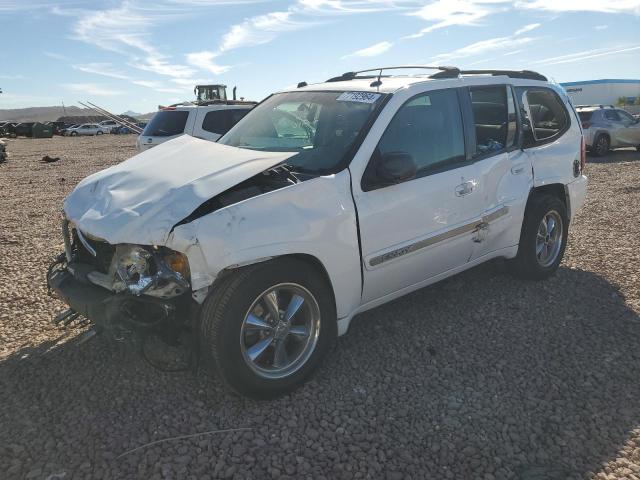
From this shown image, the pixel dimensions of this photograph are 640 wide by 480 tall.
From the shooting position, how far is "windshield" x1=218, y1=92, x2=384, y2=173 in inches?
143

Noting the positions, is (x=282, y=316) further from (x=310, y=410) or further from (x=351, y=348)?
(x=351, y=348)

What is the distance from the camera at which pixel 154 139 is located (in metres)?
11.0

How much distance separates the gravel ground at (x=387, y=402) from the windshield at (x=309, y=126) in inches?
55.3

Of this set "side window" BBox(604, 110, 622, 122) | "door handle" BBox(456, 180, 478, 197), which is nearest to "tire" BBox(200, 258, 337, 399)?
"door handle" BBox(456, 180, 478, 197)

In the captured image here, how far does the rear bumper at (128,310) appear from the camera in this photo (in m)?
3.00

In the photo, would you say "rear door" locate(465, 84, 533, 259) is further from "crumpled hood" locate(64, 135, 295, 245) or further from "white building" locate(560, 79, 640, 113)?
"white building" locate(560, 79, 640, 113)

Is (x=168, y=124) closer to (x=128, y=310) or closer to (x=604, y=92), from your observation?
(x=128, y=310)

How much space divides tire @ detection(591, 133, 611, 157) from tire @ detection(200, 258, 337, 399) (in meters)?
15.8

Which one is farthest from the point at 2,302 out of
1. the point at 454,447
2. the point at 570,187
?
the point at 570,187

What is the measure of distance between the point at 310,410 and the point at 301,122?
215 centimetres

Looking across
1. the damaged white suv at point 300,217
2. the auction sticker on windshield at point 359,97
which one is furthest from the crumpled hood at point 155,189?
the auction sticker on windshield at point 359,97

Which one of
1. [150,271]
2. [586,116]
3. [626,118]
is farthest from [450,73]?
[626,118]

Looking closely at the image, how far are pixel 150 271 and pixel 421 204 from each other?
1.85 m

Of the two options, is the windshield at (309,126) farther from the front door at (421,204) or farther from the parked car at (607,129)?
the parked car at (607,129)
